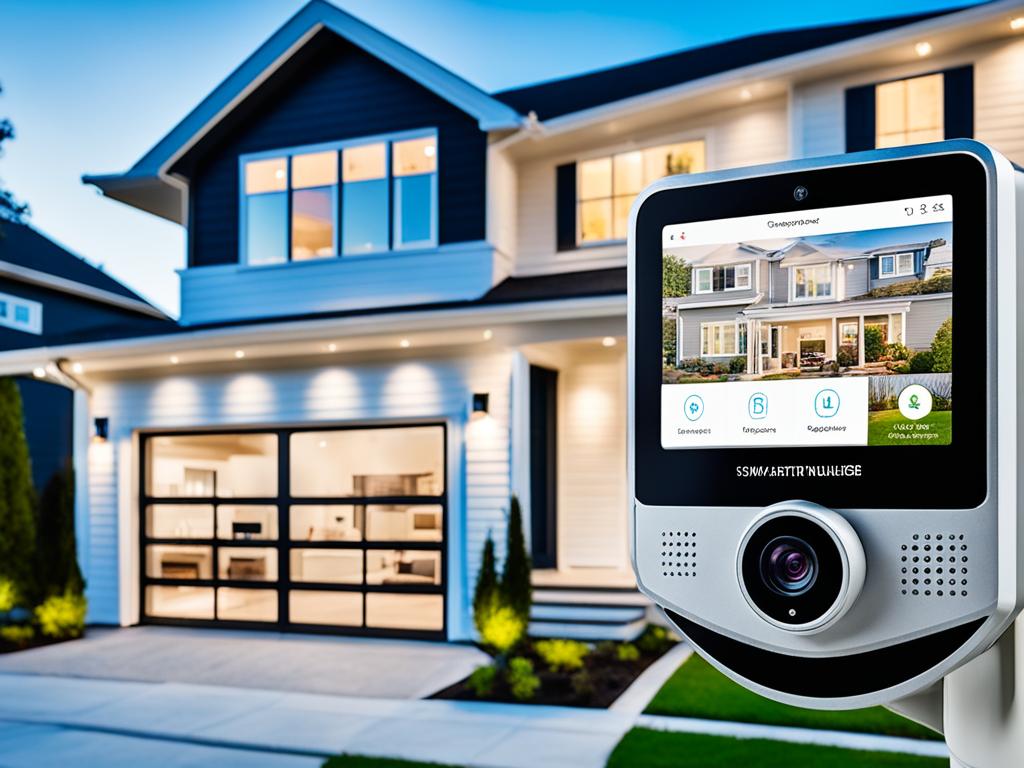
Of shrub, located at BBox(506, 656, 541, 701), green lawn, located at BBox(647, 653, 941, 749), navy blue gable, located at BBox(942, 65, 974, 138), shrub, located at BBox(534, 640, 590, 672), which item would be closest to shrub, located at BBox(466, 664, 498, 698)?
shrub, located at BBox(506, 656, 541, 701)

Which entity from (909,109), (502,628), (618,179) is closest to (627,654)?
(502,628)

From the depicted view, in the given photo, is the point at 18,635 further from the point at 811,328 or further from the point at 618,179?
the point at 811,328

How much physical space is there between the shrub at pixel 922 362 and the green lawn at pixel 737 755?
4.75 metres

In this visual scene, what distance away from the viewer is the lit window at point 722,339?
3.10ft

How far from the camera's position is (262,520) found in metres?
10.3

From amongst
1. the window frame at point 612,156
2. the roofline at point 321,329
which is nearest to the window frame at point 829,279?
the roofline at point 321,329

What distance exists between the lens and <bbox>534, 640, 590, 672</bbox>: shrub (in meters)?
7.63

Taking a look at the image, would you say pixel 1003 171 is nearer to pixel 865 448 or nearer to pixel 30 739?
pixel 865 448

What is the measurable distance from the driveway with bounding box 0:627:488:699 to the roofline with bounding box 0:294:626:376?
2974 millimetres

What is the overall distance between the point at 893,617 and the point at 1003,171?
0.37 m

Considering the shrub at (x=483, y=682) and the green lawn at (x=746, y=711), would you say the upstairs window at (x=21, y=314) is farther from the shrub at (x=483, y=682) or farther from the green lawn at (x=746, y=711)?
the green lawn at (x=746, y=711)

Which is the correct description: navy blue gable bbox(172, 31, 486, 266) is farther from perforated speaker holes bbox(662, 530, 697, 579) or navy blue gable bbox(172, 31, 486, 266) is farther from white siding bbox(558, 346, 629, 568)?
perforated speaker holes bbox(662, 530, 697, 579)

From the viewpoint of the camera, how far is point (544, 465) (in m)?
10.8

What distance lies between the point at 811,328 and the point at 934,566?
0.26 m
